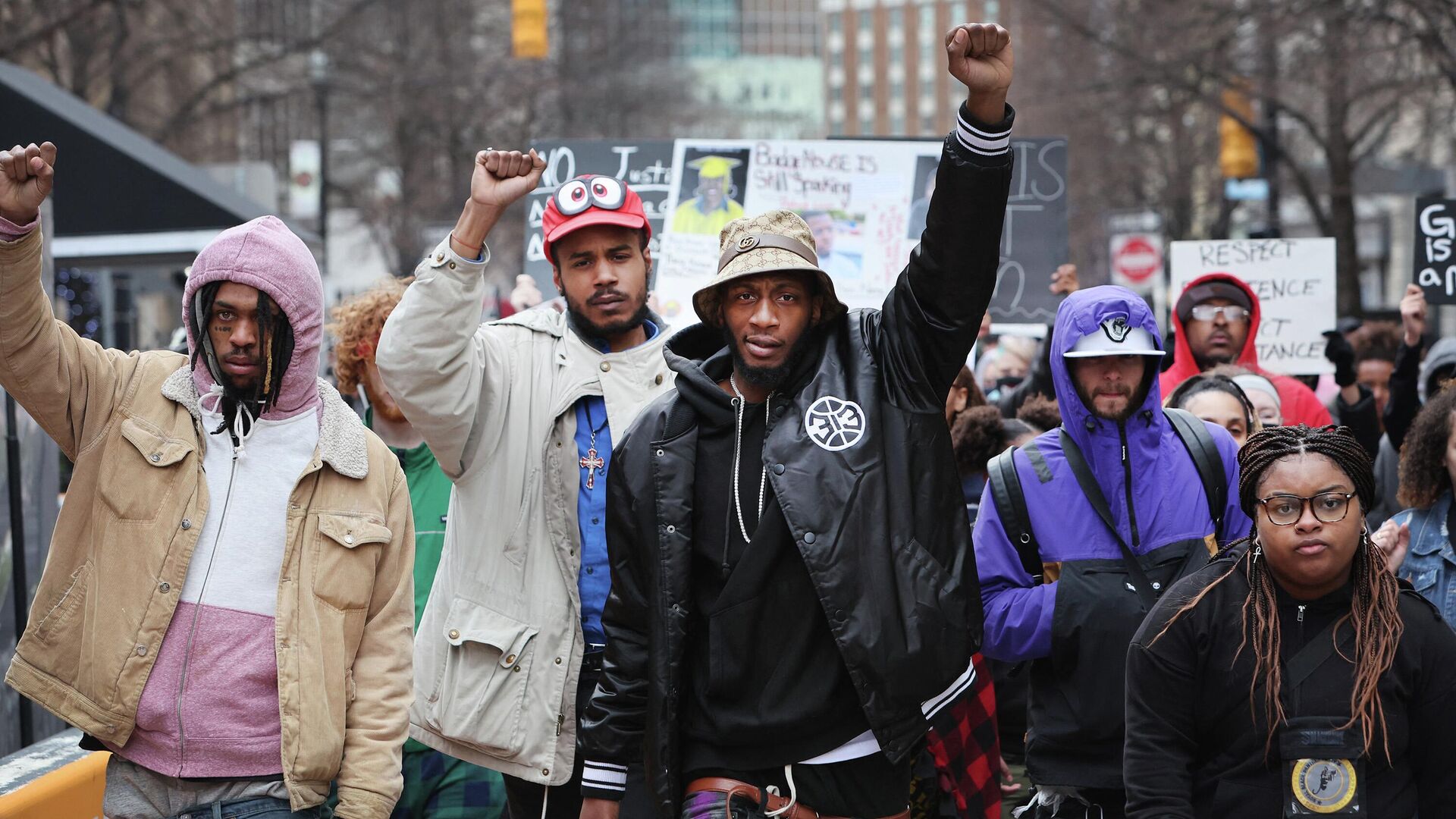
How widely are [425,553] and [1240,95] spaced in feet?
59.7

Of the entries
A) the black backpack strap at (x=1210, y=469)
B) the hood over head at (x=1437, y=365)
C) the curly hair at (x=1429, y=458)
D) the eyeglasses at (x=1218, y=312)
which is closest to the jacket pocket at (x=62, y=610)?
the black backpack strap at (x=1210, y=469)

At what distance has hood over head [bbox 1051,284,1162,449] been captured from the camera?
4.56m

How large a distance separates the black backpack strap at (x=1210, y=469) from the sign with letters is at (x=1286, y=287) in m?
4.61

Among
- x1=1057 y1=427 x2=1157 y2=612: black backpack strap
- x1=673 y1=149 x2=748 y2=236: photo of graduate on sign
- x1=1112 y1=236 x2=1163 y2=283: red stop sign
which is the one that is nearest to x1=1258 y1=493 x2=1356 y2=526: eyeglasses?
x1=1057 y1=427 x2=1157 y2=612: black backpack strap

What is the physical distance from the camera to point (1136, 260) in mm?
24125

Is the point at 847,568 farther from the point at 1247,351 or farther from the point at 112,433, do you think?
the point at 1247,351

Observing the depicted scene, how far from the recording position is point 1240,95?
21359 millimetres

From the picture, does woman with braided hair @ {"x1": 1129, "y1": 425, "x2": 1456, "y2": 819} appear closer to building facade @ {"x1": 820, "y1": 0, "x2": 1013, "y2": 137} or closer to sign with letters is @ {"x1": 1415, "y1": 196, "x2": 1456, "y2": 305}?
sign with letters is @ {"x1": 1415, "y1": 196, "x2": 1456, "y2": 305}

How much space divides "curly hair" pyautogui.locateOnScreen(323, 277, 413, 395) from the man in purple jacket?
2.12 m

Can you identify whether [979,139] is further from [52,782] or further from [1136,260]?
[1136,260]

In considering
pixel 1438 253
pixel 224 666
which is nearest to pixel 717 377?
pixel 224 666

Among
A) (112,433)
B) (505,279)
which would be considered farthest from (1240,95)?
(505,279)

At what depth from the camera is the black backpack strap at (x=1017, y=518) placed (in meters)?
4.49

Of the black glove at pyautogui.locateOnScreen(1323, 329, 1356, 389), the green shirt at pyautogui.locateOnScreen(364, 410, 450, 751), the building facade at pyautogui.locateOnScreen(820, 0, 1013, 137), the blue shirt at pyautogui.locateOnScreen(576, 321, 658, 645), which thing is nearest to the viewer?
the blue shirt at pyautogui.locateOnScreen(576, 321, 658, 645)
